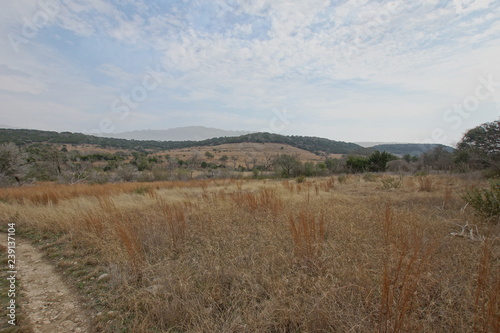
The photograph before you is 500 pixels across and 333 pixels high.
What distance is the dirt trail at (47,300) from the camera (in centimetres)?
212

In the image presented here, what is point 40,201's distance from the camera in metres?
7.81

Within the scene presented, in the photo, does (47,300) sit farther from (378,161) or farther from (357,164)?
(378,161)

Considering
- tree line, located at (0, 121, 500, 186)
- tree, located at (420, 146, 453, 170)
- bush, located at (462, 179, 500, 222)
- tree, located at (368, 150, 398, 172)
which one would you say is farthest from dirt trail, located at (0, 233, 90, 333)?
tree, located at (368, 150, 398, 172)

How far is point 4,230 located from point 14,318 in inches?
202

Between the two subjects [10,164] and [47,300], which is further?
[10,164]

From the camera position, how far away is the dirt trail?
212 cm

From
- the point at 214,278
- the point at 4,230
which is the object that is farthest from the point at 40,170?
the point at 214,278

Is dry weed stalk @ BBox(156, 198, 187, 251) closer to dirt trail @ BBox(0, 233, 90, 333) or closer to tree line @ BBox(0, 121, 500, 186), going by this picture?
dirt trail @ BBox(0, 233, 90, 333)

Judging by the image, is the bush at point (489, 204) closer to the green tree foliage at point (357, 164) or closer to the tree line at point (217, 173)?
the tree line at point (217, 173)

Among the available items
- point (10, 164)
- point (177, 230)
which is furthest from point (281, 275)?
point (10, 164)

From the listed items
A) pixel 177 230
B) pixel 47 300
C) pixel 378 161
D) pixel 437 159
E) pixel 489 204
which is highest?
pixel 437 159

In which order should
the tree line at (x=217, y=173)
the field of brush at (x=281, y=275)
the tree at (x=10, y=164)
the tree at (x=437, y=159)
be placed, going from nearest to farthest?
the field of brush at (x=281, y=275) < the tree line at (x=217, y=173) < the tree at (x=10, y=164) < the tree at (x=437, y=159)

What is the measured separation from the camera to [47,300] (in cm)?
250

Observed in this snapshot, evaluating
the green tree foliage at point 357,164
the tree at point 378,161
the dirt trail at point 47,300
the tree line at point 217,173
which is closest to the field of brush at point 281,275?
the dirt trail at point 47,300
